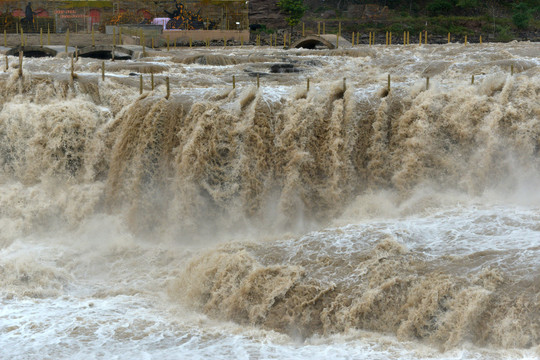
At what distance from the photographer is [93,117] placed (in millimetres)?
16344

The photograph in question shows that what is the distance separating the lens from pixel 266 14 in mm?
48125

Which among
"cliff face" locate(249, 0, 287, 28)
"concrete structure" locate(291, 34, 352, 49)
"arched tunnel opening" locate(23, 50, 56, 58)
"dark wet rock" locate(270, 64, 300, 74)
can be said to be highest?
"cliff face" locate(249, 0, 287, 28)

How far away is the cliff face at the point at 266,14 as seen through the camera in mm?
47719

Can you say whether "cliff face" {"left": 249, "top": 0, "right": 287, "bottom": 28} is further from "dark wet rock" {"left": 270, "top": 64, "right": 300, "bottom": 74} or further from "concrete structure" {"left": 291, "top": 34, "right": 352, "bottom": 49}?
"dark wet rock" {"left": 270, "top": 64, "right": 300, "bottom": 74}

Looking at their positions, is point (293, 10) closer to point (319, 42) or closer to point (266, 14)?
point (266, 14)

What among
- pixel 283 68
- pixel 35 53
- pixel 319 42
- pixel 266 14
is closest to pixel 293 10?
pixel 266 14

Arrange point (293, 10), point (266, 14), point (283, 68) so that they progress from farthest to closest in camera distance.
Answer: point (266, 14)
point (293, 10)
point (283, 68)

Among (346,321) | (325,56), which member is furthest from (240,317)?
(325,56)

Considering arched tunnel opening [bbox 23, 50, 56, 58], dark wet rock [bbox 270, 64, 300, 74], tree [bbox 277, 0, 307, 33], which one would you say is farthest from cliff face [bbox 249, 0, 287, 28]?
dark wet rock [bbox 270, 64, 300, 74]

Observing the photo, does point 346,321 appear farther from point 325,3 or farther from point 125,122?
point 325,3

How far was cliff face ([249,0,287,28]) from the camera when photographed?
157 feet

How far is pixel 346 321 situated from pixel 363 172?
4982mm

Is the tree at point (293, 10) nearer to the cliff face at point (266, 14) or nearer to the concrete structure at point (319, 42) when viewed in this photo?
the cliff face at point (266, 14)

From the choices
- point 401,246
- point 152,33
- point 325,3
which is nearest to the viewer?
point 401,246
